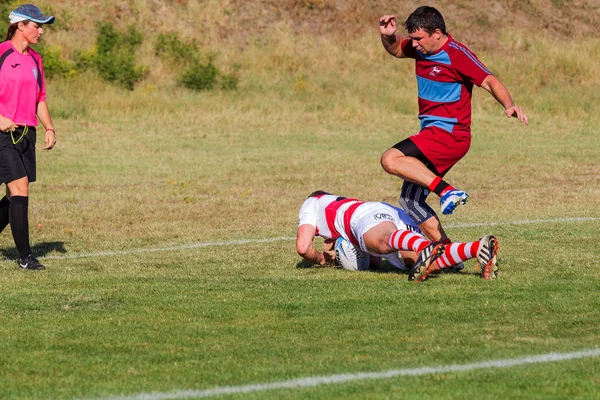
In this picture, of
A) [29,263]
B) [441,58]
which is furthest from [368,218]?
[29,263]

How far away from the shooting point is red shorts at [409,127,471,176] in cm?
891

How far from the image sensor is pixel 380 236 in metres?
8.56

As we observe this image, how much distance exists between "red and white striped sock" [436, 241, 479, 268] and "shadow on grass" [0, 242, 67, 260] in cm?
425

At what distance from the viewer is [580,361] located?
5.77m

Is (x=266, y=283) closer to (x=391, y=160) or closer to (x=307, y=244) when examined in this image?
(x=307, y=244)

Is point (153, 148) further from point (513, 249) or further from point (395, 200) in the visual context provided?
point (513, 249)

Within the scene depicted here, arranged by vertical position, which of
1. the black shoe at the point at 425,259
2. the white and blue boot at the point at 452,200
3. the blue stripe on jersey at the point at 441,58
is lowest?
the black shoe at the point at 425,259

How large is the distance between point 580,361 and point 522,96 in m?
27.0

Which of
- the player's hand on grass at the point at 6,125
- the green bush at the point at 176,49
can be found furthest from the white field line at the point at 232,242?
the green bush at the point at 176,49

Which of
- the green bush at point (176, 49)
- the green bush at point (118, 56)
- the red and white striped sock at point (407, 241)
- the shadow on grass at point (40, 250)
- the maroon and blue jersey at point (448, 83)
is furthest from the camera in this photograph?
the green bush at point (176, 49)

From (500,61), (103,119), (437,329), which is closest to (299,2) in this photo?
(500,61)

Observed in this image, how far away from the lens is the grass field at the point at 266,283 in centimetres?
571

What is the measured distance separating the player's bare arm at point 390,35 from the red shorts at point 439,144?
2.58ft

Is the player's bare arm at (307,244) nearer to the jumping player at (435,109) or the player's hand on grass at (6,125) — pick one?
the jumping player at (435,109)
